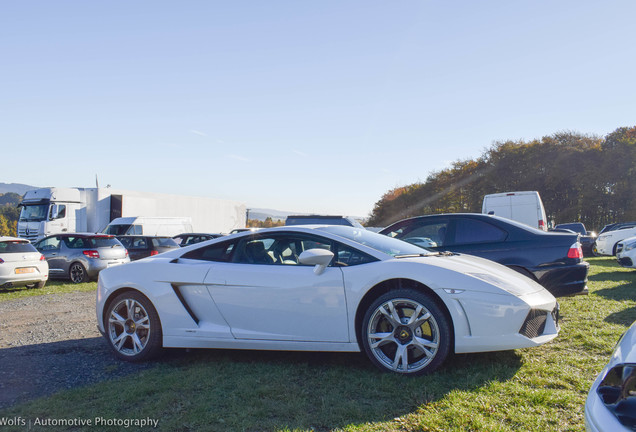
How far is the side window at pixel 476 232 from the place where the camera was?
22.2 ft

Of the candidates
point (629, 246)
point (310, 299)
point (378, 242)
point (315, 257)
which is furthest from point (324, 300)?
point (629, 246)

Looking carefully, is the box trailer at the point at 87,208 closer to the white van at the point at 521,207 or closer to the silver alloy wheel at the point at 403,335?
the white van at the point at 521,207

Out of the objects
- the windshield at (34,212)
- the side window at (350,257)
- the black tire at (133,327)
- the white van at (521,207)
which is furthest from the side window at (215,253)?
the windshield at (34,212)

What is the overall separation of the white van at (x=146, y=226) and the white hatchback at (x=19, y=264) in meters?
11.7

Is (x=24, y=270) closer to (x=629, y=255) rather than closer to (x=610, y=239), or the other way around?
(x=629, y=255)

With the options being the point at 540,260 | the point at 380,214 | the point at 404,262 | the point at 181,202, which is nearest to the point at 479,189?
the point at 380,214

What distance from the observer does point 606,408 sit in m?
1.83

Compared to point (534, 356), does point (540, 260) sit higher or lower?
higher

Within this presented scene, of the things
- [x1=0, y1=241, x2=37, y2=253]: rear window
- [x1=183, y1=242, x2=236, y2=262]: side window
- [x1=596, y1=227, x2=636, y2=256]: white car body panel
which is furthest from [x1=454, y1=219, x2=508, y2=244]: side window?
[x1=596, y1=227, x2=636, y2=256]: white car body panel

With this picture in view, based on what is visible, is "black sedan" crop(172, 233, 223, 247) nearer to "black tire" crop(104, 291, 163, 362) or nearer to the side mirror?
"black tire" crop(104, 291, 163, 362)

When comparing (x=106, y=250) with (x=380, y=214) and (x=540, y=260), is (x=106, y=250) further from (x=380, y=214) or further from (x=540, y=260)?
(x=380, y=214)

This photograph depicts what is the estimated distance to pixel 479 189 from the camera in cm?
4128

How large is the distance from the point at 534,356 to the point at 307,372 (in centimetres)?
212

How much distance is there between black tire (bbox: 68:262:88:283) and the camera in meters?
13.5
